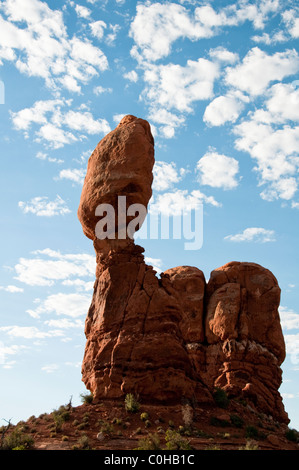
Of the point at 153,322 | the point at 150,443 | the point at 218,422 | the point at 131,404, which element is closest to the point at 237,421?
the point at 218,422

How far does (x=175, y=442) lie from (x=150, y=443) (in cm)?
119

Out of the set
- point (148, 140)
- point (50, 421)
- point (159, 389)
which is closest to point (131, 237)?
point (148, 140)

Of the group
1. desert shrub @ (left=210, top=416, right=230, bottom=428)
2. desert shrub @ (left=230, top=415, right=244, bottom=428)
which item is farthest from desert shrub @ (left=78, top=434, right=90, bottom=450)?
desert shrub @ (left=230, top=415, right=244, bottom=428)

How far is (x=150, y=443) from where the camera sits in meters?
19.2

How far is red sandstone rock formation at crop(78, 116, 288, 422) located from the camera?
25.9m

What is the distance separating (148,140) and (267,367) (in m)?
19.5

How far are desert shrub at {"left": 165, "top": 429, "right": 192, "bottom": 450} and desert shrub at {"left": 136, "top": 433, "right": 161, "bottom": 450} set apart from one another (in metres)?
0.44

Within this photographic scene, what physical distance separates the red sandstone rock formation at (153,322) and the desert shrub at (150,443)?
210 inches

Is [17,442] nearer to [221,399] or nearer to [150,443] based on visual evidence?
[150,443]

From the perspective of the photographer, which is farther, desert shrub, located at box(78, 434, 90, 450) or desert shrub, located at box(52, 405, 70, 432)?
desert shrub, located at box(52, 405, 70, 432)

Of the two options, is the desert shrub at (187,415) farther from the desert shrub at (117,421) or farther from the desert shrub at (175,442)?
the desert shrub at (117,421)

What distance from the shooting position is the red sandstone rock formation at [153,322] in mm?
25859

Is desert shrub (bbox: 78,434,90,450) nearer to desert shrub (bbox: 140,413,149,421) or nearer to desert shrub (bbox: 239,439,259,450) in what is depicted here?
desert shrub (bbox: 140,413,149,421)

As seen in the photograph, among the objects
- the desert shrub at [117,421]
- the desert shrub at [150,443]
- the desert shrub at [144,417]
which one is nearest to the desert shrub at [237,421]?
the desert shrub at [144,417]
